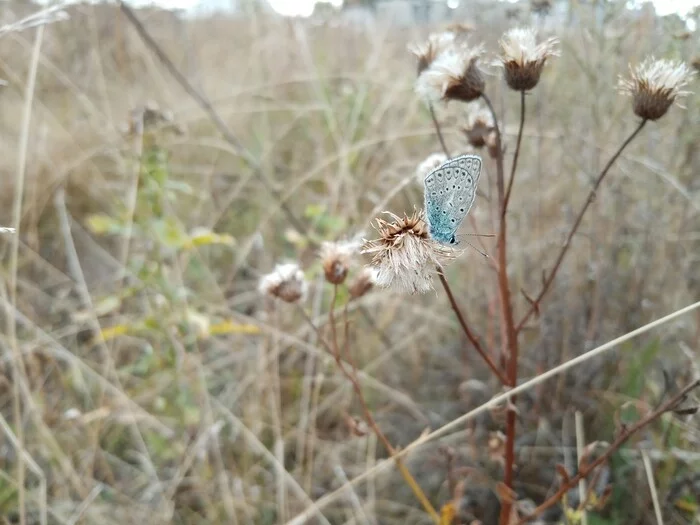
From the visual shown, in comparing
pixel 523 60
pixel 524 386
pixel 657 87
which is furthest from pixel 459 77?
pixel 524 386

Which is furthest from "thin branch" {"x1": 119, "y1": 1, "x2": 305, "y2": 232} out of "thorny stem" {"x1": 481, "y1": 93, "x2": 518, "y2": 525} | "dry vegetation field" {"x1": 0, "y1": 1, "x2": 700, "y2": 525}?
"thorny stem" {"x1": 481, "y1": 93, "x2": 518, "y2": 525}

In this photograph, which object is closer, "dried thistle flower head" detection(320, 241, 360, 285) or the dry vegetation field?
"dried thistle flower head" detection(320, 241, 360, 285)

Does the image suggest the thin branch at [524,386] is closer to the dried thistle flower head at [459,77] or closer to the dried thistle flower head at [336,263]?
the dried thistle flower head at [336,263]

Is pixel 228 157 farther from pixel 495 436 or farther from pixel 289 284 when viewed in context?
pixel 495 436

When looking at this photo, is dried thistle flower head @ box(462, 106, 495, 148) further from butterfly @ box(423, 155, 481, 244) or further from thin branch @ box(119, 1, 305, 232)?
thin branch @ box(119, 1, 305, 232)

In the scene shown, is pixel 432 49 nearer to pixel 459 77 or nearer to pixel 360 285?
pixel 459 77

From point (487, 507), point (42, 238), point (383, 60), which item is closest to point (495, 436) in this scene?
point (487, 507)
